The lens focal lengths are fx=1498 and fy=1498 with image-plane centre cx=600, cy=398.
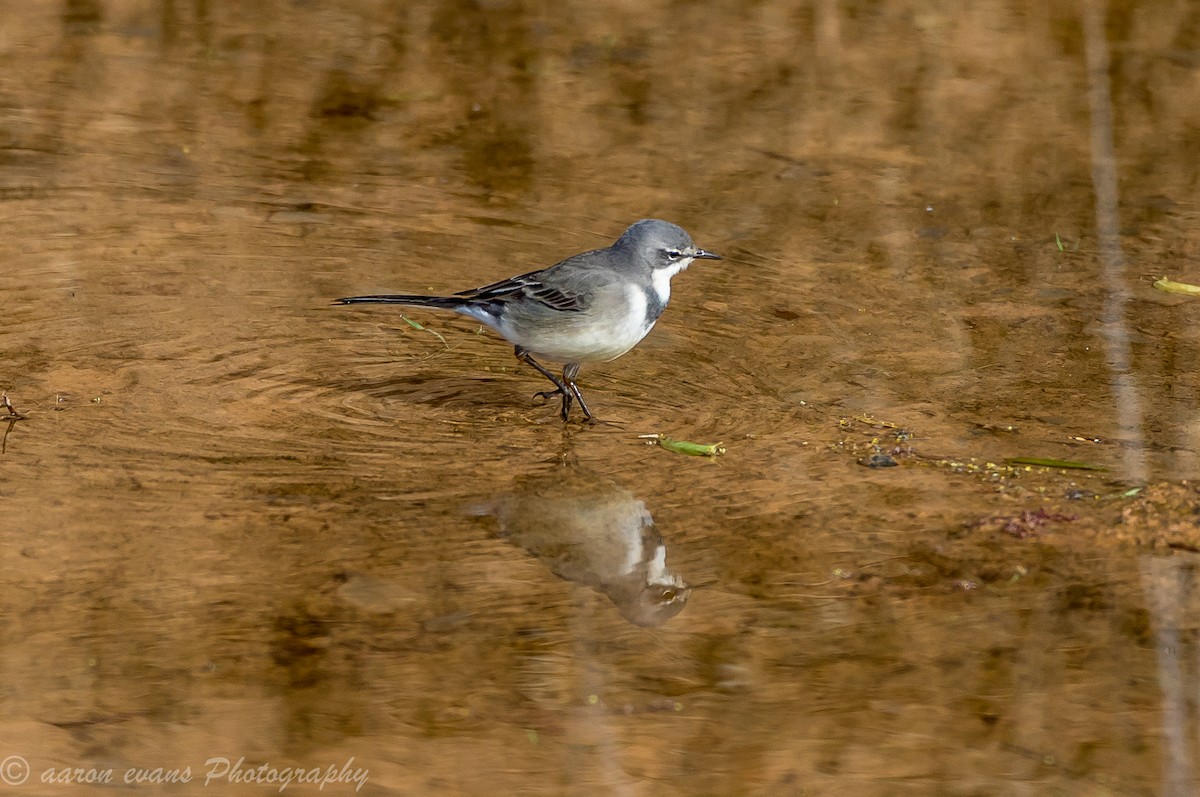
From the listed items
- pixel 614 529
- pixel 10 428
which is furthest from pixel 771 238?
pixel 10 428

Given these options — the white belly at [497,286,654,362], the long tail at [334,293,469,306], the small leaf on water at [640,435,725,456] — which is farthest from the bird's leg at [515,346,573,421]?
the small leaf on water at [640,435,725,456]

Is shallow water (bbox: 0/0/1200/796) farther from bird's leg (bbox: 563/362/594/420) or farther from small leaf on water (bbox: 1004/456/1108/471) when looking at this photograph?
bird's leg (bbox: 563/362/594/420)

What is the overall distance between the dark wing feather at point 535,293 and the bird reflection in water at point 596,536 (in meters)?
0.80

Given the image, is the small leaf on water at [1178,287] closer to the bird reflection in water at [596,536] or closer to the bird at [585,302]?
the bird at [585,302]

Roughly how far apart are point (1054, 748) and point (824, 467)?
1.97 metres

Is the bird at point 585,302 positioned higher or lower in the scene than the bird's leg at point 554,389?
higher

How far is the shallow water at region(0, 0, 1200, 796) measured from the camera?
483 centimetres

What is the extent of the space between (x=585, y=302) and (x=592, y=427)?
602 millimetres

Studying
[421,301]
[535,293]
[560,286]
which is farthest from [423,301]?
[560,286]

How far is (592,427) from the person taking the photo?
275 inches

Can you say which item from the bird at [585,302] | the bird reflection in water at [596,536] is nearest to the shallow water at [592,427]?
the bird reflection in water at [596,536]

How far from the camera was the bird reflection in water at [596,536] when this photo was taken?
557cm

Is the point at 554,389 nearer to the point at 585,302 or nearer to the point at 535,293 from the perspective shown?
the point at 535,293

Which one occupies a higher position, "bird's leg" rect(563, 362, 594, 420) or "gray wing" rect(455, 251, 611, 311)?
"gray wing" rect(455, 251, 611, 311)
